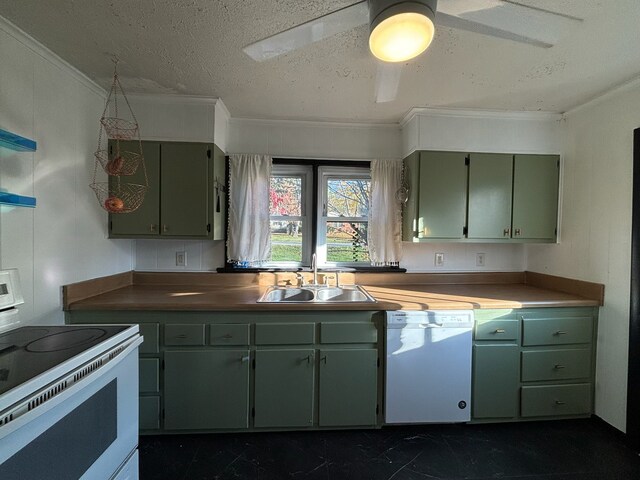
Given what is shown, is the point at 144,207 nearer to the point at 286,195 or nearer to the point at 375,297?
the point at 286,195

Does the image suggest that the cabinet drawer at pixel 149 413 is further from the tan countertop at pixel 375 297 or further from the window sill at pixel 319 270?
the window sill at pixel 319 270

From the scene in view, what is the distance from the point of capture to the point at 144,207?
2.05 metres

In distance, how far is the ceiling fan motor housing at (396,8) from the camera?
2.89 feet

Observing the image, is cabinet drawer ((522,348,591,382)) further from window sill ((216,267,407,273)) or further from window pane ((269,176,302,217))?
window pane ((269,176,302,217))

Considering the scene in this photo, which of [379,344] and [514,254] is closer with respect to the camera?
[379,344]

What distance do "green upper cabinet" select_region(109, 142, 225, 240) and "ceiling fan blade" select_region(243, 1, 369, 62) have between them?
1.15m

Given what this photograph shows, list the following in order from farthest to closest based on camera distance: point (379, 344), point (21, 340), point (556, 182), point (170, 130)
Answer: point (556, 182)
point (170, 130)
point (379, 344)
point (21, 340)

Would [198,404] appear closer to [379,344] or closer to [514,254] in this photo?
[379,344]

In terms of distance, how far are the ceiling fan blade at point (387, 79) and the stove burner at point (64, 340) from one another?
1664mm

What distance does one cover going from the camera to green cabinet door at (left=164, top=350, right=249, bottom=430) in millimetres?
1760

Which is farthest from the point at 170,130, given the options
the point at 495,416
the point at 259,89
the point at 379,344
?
the point at 495,416

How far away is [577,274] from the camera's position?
214 cm

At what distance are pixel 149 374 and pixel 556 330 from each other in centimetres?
265

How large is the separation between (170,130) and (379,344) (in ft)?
6.83
